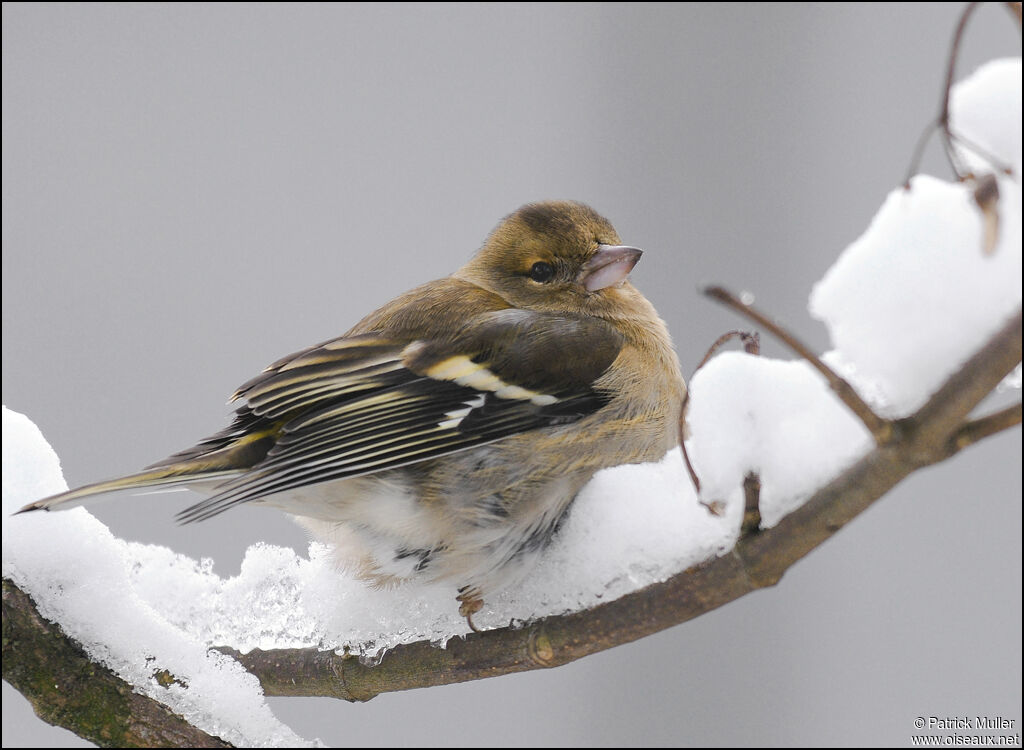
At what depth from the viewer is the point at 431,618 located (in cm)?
116

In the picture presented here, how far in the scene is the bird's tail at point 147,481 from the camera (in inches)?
34.9

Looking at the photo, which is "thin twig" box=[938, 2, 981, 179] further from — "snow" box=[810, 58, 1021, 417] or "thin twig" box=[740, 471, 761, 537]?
"thin twig" box=[740, 471, 761, 537]

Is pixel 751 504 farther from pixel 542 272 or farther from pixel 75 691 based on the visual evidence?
pixel 542 272

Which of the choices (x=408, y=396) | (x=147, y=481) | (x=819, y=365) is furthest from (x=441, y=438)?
(x=819, y=365)

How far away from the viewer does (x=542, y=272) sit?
5.12 feet

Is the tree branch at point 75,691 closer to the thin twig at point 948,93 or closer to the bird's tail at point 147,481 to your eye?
the bird's tail at point 147,481

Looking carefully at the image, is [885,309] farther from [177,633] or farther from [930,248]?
[177,633]

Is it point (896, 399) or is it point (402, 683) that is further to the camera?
point (402, 683)

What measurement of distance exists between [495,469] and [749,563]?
404 mm

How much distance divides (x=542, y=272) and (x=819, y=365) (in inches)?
40.4

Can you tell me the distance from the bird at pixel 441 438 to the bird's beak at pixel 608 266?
0.12 meters

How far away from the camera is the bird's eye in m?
1.56

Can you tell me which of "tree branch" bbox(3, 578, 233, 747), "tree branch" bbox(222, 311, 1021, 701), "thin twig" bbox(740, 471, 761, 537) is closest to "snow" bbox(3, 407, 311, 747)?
"tree branch" bbox(3, 578, 233, 747)

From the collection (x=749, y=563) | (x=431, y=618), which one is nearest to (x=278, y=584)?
(x=431, y=618)
